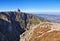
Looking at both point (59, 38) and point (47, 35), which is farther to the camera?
point (47, 35)

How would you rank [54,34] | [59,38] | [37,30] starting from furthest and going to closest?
[37,30], [54,34], [59,38]

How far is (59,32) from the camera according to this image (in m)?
58.6

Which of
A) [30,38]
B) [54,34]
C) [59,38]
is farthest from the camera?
[30,38]

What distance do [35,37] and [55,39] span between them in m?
8.93

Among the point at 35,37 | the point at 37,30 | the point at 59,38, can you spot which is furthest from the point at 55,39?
the point at 37,30

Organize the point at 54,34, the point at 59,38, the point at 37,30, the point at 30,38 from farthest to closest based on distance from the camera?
the point at 37,30, the point at 30,38, the point at 54,34, the point at 59,38

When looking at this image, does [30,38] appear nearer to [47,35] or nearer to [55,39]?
[47,35]

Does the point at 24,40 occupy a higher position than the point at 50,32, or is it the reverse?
the point at 50,32

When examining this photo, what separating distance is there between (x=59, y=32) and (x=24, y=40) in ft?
49.4

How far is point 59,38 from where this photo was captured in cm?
5441

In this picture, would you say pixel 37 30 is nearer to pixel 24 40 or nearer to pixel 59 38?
pixel 24 40

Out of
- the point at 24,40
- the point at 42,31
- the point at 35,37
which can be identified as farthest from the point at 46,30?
the point at 24,40

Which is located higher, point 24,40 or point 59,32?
point 59,32

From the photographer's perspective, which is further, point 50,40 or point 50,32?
point 50,32
